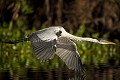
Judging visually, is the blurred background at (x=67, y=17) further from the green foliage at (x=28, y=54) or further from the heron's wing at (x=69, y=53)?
the heron's wing at (x=69, y=53)

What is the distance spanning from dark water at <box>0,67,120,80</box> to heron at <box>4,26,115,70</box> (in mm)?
276

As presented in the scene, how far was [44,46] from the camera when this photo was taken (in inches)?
288

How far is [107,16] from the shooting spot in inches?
597

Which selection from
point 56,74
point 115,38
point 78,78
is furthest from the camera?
point 115,38

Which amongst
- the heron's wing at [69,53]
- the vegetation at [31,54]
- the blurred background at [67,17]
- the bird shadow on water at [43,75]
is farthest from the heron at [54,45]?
the blurred background at [67,17]

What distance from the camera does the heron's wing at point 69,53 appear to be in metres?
7.82

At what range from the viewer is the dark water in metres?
8.04

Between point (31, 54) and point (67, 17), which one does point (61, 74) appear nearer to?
point (31, 54)

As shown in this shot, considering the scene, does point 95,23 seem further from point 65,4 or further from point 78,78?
point 78,78

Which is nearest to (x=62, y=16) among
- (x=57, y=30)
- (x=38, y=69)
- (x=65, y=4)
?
(x=65, y=4)

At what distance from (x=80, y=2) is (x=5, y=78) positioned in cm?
773

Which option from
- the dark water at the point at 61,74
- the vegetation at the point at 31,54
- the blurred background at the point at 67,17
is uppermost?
the blurred background at the point at 67,17

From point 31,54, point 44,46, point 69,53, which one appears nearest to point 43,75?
point 69,53

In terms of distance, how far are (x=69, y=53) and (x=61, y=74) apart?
59cm
